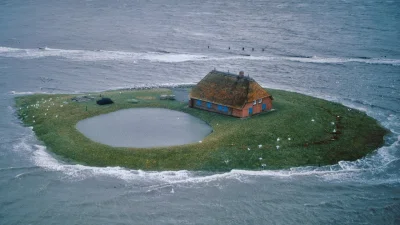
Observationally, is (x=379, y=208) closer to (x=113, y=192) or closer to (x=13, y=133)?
(x=113, y=192)

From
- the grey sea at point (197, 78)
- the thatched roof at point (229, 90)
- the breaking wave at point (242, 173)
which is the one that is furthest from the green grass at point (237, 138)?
the thatched roof at point (229, 90)

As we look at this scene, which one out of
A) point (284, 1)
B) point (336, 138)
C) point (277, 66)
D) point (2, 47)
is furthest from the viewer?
point (284, 1)

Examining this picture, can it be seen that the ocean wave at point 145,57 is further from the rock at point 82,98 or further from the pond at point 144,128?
the pond at point 144,128

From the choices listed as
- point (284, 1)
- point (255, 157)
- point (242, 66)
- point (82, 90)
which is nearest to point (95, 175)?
point (255, 157)

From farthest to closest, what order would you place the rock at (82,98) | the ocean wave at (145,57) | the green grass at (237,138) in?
the ocean wave at (145,57) → the rock at (82,98) → the green grass at (237,138)

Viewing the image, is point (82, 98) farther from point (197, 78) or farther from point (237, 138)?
point (237, 138)

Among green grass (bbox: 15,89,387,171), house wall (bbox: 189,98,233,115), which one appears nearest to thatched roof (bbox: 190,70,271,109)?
house wall (bbox: 189,98,233,115)

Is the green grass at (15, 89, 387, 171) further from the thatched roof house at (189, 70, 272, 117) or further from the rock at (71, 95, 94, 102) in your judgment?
the thatched roof house at (189, 70, 272, 117)
